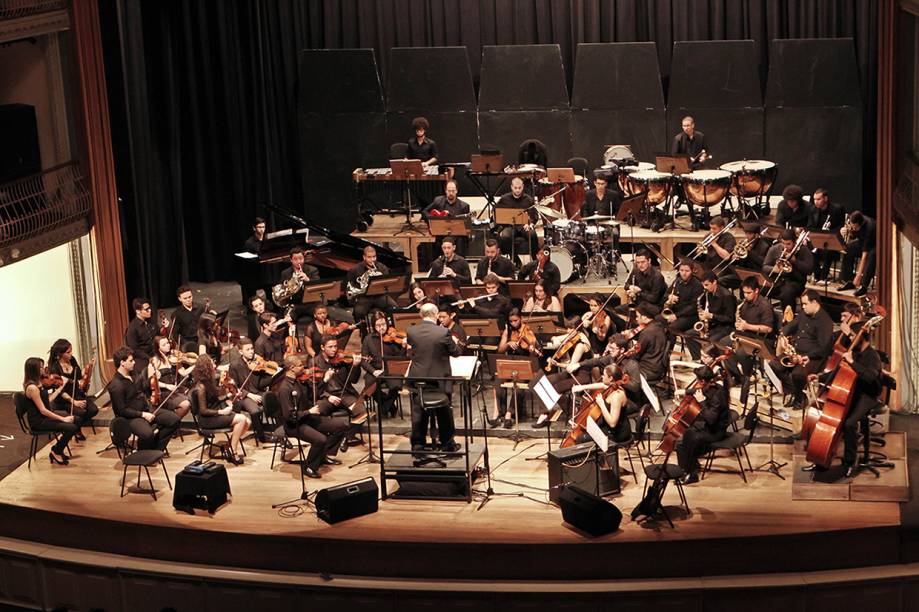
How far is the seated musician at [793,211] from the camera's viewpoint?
14.4 metres

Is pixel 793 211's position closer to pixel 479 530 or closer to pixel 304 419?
pixel 479 530

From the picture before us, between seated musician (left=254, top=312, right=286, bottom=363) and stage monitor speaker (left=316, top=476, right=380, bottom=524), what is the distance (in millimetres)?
2111

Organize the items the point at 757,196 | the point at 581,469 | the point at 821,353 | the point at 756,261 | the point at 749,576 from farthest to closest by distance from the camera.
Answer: the point at 757,196
the point at 756,261
the point at 821,353
the point at 581,469
the point at 749,576

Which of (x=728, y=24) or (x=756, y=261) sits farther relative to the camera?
(x=728, y=24)

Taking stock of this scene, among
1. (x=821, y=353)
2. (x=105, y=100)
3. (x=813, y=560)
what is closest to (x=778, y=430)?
(x=821, y=353)

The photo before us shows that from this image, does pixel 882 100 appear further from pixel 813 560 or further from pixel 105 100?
pixel 105 100

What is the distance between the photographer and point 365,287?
14195 millimetres

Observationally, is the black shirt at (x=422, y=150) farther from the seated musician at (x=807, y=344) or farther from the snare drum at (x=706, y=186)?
the seated musician at (x=807, y=344)

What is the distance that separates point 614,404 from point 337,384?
2514 mm

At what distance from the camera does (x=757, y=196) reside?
15617 mm

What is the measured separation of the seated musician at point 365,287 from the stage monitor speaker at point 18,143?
3.48 m

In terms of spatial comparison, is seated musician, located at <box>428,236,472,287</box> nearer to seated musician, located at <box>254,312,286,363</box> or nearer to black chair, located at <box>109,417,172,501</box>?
seated musician, located at <box>254,312,286,363</box>

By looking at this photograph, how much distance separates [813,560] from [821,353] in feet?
7.79

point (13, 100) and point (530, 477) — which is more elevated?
point (13, 100)
